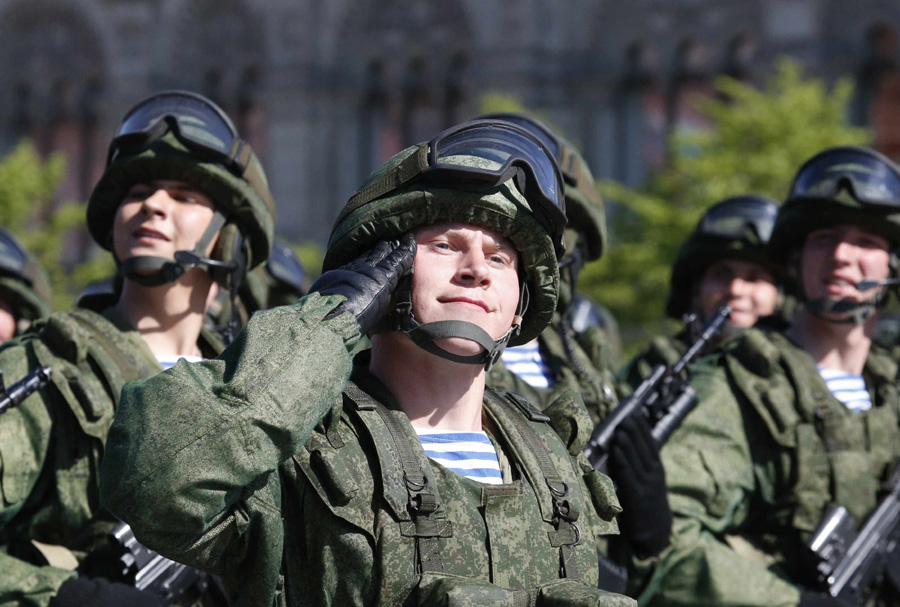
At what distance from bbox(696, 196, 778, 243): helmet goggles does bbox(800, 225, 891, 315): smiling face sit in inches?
60.0

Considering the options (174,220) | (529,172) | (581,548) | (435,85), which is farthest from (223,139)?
(435,85)

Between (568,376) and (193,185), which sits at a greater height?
(193,185)

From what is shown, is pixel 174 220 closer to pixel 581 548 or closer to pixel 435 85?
pixel 581 548

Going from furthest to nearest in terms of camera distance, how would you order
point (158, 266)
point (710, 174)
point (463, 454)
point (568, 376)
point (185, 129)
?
1. point (710, 174)
2. point (568, 376)
3. point (185, 129)
4. point (158, 266)
5. point (463, 454)

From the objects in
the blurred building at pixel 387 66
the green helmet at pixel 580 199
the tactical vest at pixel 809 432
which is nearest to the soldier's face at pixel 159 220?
the green helmet at pixel 580 199

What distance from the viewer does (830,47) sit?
2720 cm

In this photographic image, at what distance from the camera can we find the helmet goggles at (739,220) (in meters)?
8.29

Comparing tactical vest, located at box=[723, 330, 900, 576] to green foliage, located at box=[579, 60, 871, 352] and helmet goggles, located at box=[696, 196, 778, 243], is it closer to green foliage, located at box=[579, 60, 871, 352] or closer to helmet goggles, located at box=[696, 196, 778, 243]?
helmet goggles, located at box=[696, 196, 778, 243]

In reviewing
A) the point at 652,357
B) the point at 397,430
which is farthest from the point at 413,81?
the point at 397,430

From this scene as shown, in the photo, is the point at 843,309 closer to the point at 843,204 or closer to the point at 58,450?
the point at 843,204

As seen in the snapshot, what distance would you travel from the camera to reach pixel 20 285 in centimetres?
751

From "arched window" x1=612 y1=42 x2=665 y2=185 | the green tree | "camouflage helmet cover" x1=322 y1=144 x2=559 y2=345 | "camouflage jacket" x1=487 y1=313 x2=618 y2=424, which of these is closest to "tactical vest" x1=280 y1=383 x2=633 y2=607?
"camouflage helmet cover" x1=322 y1=144 x2=559 y2=345

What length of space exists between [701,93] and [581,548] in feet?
82.9

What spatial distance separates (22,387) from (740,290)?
4.54 m
